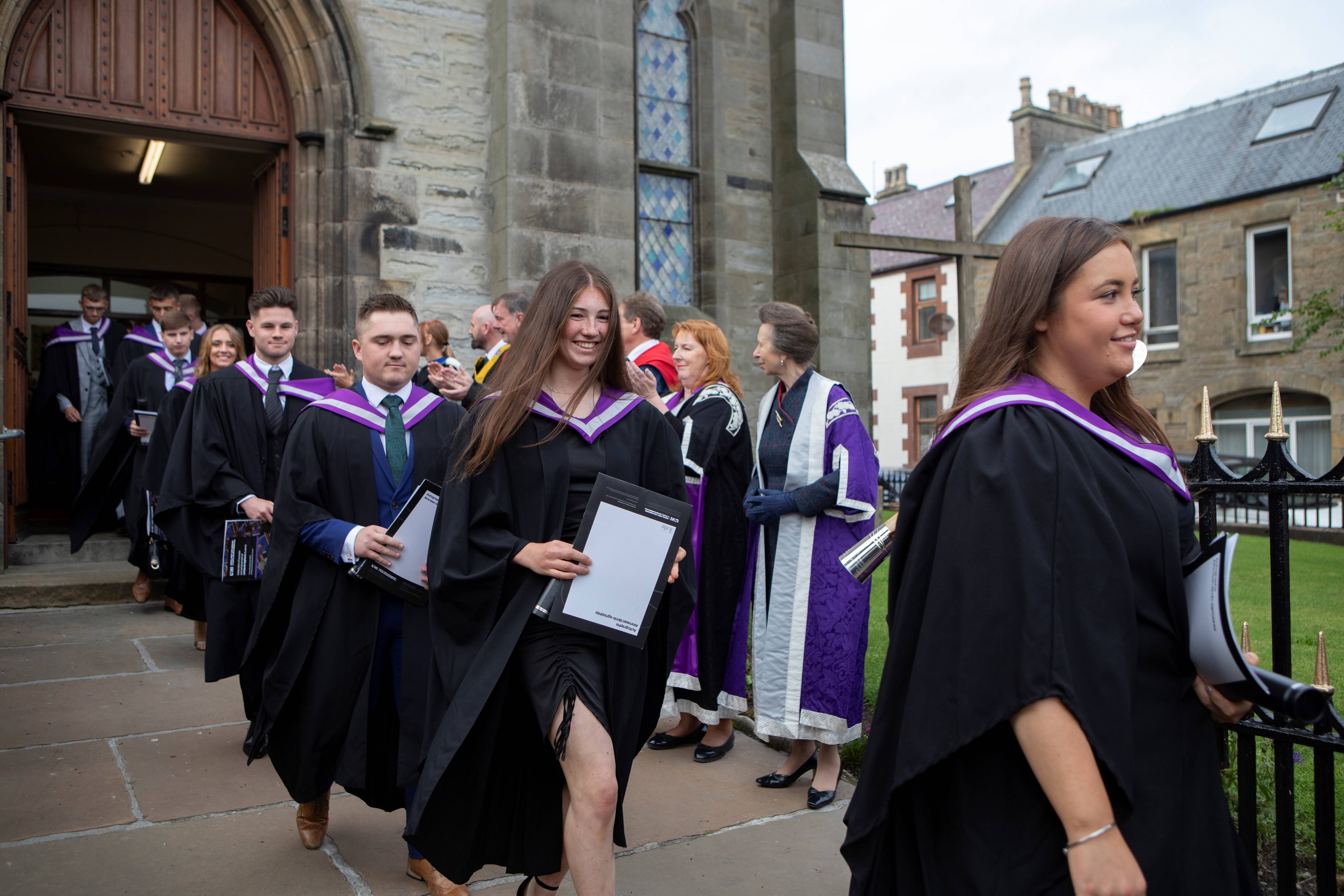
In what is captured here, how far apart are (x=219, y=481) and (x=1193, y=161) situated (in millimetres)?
29216

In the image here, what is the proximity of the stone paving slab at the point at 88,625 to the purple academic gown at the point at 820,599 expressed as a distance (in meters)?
4.56

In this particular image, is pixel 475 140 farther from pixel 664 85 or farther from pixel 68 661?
pixel 68 661

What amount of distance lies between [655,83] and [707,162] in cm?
97

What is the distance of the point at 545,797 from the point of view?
2883mm

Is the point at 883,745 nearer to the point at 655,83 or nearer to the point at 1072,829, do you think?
the point at 1072,829

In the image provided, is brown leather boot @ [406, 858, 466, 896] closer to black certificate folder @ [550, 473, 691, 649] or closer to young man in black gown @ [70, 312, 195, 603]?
black certificate folder @ [550, 473, 691, 649]

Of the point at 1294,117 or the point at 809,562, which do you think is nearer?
the point at 809,562

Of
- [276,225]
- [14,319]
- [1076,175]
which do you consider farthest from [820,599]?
[1076,175]

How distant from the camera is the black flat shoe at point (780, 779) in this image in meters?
4.31

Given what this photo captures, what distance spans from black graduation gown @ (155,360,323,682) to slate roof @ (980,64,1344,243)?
21.2m

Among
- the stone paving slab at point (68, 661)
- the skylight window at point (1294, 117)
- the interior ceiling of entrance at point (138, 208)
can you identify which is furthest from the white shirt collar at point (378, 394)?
the skylight window at point (1294, 117)

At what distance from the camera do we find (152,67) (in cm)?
800

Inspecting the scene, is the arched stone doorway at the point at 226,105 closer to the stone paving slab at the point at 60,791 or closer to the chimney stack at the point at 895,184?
the stone paving slab at the point at 60,791

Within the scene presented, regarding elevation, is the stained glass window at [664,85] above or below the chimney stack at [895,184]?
below
